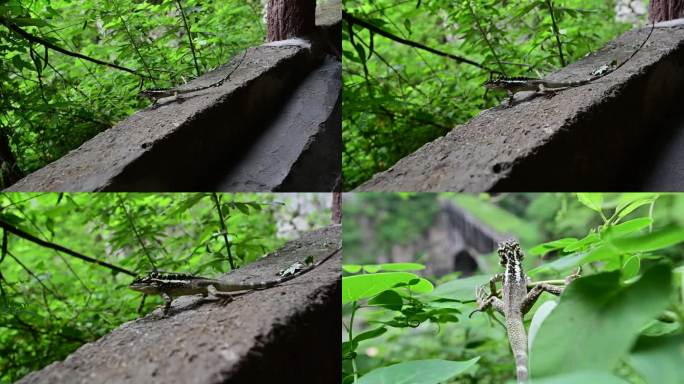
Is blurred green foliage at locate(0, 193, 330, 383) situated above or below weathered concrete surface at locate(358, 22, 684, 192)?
below

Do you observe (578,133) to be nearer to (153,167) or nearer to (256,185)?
(256,185)

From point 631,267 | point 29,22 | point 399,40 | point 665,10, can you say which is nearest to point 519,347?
point 631,267

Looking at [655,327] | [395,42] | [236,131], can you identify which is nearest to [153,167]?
[236,131]

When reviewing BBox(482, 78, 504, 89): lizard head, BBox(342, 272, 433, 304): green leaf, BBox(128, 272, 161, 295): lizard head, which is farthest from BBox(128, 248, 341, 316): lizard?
BBox(482, 78, 504, 89): lizard head

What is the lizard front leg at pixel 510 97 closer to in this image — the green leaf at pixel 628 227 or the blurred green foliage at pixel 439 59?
the blurred green foliage at pixel 439 59

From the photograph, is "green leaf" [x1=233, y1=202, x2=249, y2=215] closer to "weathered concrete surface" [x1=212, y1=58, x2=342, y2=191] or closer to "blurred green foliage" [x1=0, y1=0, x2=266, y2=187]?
"weathered concrete surface" [x1=212, y1=58, x2=342, y2=191]

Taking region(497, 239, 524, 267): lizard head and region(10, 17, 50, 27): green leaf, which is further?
region(10, 17, 50, 27): green leaf

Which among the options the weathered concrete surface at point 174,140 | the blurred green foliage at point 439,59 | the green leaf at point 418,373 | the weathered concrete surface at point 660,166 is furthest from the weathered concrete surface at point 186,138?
the weathered concrete surface at point 660,166
